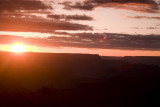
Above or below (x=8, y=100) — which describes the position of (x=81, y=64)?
below

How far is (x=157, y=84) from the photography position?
39.0m

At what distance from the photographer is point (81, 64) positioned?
504ft

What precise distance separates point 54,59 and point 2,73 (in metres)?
47.5

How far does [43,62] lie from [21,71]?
28155 mm

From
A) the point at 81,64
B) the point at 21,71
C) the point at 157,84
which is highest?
the point at 157,84

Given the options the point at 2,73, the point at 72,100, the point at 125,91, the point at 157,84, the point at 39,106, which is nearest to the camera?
the point at 39,106

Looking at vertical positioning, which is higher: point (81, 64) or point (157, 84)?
point (157, 84)

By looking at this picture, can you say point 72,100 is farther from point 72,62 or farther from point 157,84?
point 72,62

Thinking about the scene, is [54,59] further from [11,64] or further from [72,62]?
[11,64]

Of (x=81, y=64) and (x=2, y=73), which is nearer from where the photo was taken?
(x=2, y=73)

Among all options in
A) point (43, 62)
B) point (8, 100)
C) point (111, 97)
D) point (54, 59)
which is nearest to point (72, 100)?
point (111, 97)

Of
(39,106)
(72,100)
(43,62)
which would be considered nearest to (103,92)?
(72,100)

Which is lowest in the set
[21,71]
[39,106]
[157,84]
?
[21,71]

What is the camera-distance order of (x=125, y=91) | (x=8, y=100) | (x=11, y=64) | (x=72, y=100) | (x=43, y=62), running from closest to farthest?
(x=8, y=100) → (x=72, y=100) → (x=125, y=91) → (x=11, y=64) → (x=43, y=62)
